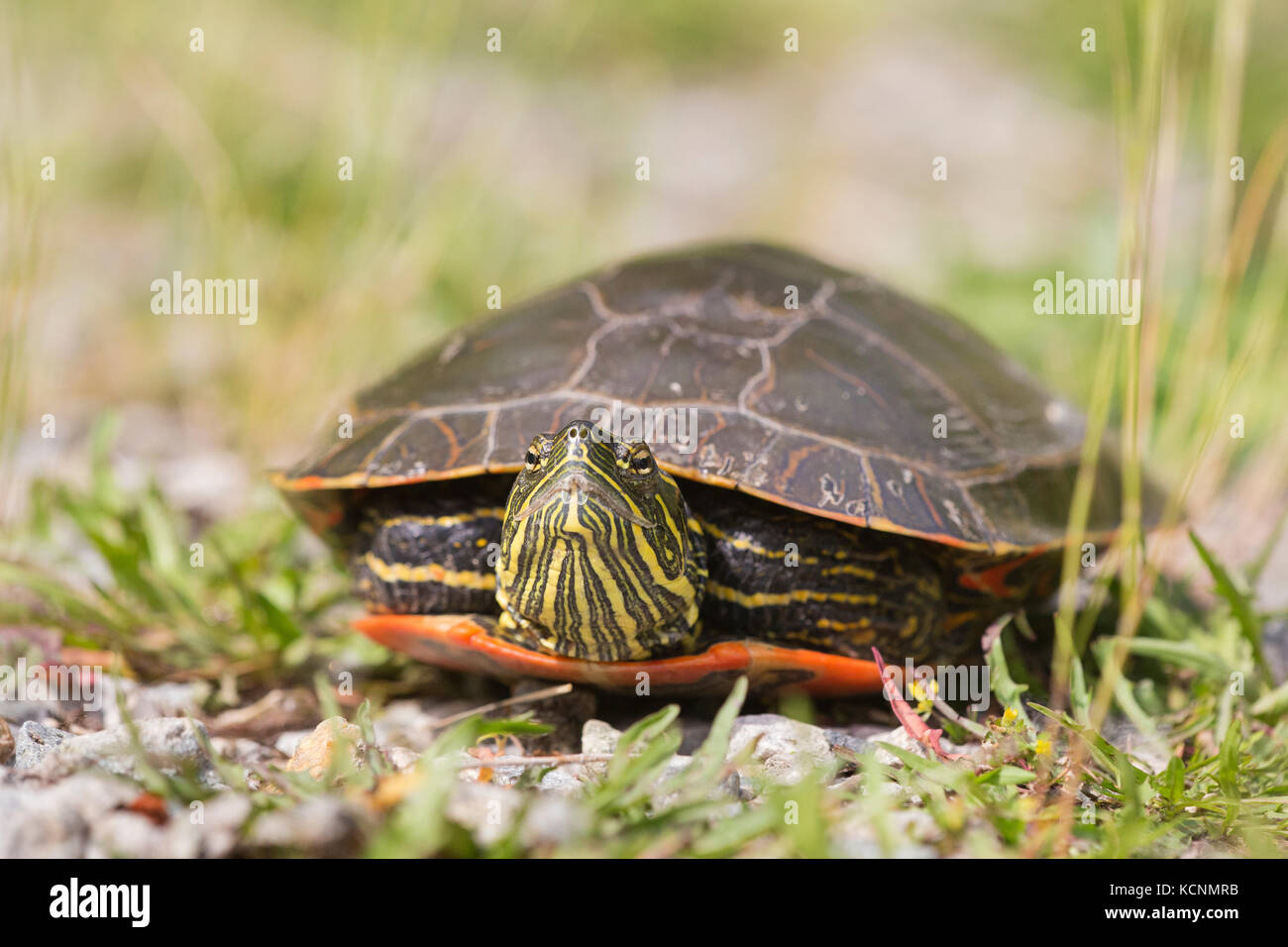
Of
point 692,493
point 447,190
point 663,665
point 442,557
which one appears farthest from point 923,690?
point 447,190

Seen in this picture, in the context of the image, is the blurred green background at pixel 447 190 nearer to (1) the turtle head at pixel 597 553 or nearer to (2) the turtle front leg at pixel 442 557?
(2) the turtle front leg at pixel 442 557

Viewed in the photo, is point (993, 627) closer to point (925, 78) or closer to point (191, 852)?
point (191, 852)

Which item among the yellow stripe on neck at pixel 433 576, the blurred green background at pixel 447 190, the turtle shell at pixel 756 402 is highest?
the blurred green background at pixel 447 190

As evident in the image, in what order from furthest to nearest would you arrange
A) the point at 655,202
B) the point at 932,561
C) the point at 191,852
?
1. the point at 655,202
2. the point at 932,561
3. the point at 191,852

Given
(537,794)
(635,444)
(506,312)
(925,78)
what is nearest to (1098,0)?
(925,78)

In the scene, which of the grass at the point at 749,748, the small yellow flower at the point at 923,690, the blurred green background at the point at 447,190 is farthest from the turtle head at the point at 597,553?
the blurred green background at the point at 447,190

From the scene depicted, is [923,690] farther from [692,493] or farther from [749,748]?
[692,493]
